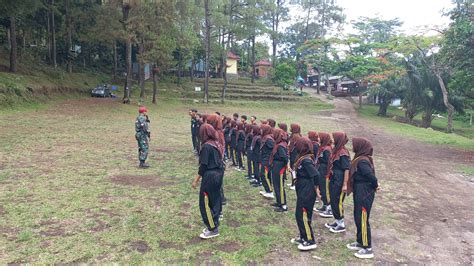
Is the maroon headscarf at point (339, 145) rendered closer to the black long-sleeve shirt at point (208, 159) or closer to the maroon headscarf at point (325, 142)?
the maroon headscarf at point (325, 142)

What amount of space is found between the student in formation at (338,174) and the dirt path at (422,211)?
733mm

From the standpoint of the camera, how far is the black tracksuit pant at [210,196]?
5828 millimetres

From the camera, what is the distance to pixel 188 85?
4241 centimetres

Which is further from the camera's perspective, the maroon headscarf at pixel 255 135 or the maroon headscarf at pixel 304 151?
the maroon headscarf at pixel 255 135

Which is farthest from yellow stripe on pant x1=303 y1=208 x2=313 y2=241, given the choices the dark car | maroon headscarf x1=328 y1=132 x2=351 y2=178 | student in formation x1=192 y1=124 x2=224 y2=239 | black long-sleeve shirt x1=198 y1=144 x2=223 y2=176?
the dark car

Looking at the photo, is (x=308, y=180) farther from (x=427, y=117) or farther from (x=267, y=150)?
(x=427, y=117)

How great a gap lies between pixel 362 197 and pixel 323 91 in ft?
167

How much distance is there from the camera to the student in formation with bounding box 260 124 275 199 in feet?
26.7

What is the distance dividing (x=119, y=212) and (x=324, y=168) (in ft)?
14.2

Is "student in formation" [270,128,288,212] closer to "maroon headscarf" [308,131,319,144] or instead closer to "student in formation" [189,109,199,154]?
"maroon headscarf" [308,131,319,144]

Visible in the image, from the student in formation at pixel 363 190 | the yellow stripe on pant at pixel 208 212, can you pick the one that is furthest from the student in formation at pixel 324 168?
the yellow stripe on pant at pixel 208 212

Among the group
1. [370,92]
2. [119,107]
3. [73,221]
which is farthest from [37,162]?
[370,92]

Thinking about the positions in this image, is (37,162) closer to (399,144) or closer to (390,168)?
(390,168)

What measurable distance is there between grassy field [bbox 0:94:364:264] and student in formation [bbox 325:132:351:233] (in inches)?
13.5
